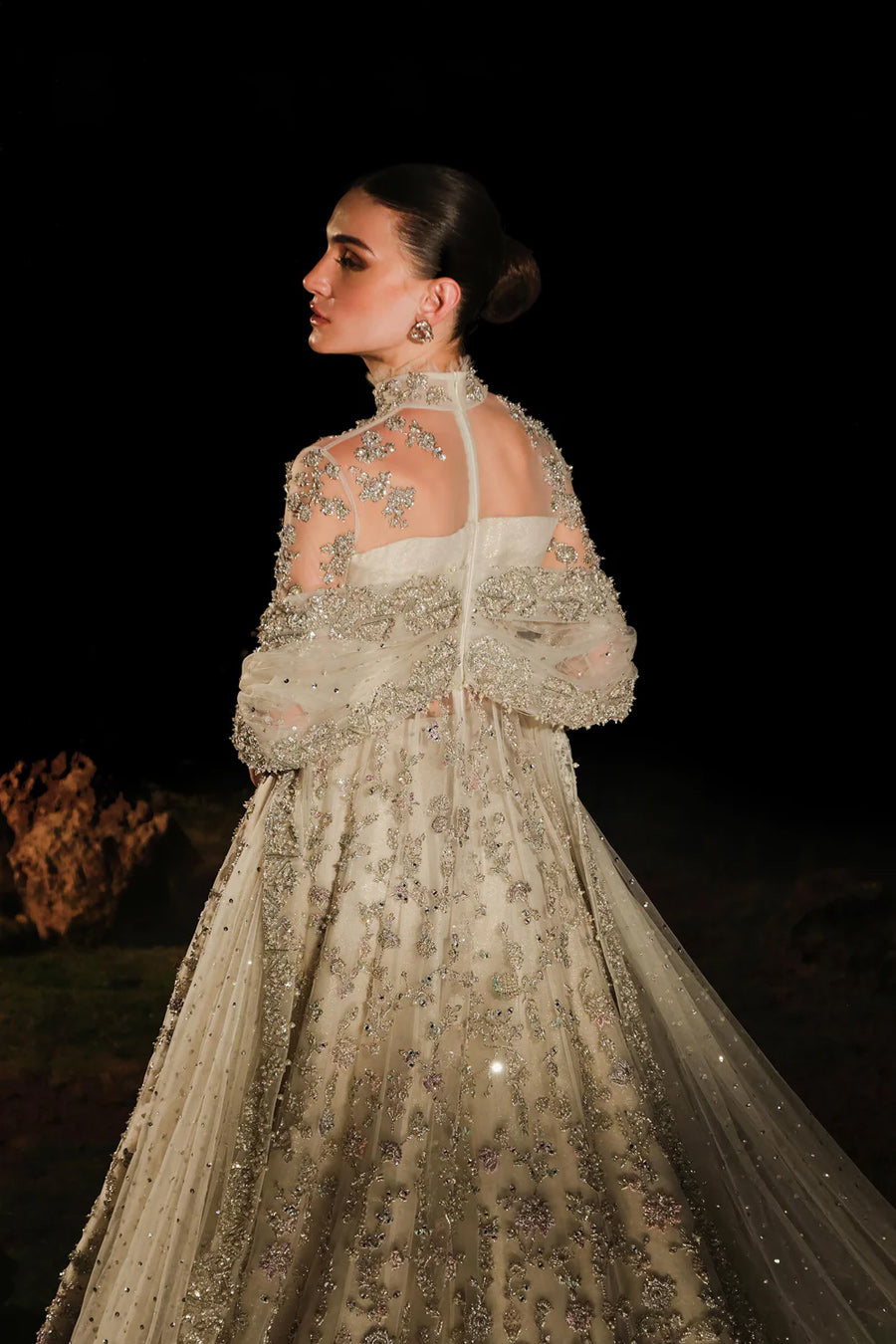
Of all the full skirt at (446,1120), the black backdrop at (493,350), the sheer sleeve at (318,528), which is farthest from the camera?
the black backdrop at (493,350)

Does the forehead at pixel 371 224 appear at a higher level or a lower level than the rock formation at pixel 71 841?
higher

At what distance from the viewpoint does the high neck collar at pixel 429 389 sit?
2.04m

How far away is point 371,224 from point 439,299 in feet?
0.50

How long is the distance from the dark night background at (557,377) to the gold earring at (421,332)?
1.40 m

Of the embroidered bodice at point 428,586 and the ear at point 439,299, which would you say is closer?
the embroidered bodice at point 428,586

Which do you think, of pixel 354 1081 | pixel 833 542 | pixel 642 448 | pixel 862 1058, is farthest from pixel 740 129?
pixel 354 1081

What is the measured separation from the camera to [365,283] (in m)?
2.07

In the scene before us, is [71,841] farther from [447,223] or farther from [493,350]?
[447,223]

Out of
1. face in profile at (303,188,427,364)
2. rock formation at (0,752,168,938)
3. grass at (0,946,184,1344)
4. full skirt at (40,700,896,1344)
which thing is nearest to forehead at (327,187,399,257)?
face in profile at (303,188,427,364)

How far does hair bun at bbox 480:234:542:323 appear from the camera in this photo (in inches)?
86.7

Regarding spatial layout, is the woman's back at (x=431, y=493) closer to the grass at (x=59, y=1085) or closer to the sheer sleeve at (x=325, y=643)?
the sheer sleeve at (x=325, y=643)

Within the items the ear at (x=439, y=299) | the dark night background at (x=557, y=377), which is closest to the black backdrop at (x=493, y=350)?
the dark night background at (x=557, y=377)

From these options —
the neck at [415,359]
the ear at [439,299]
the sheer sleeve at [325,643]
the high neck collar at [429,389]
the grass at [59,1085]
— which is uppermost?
the ear at [439,299]

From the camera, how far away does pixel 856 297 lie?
3639 millimetres
